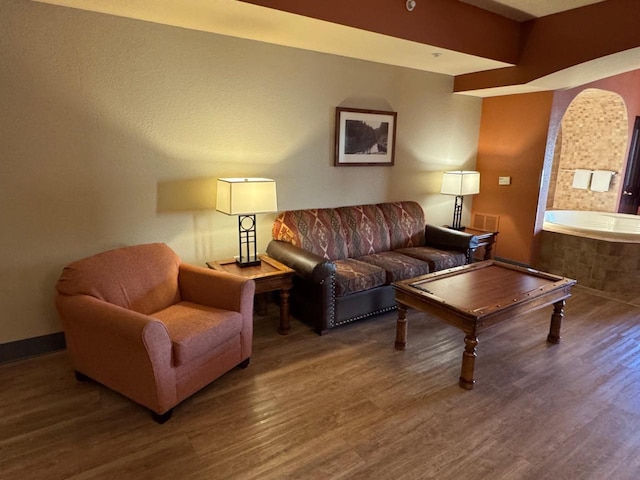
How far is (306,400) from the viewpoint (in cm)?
241

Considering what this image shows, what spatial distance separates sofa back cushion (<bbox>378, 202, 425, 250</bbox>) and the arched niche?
3.11 metres

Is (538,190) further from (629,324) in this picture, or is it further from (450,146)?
(629,324)

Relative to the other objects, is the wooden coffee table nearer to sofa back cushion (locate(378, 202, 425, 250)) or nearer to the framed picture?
sofa back cushion (locate(378, 202, 425, 250))

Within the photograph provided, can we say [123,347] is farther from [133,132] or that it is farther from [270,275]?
[133,132]

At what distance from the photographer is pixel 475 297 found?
2766 mm

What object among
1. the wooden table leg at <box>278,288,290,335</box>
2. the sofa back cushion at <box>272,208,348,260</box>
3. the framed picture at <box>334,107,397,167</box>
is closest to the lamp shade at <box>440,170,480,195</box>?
the framed picture at <box>334,107,397,167</box>

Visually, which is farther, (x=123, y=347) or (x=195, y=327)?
(x=195, y=327)

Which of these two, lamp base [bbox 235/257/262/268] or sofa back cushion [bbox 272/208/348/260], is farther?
sofa back cushion [bbox 272/208/348/260]

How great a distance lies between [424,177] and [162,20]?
3.22 metres

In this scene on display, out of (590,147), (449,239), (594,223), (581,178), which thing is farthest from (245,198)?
(590,147)

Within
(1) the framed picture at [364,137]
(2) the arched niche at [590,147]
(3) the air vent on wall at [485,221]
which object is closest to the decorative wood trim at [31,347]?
(1) the framed picture at [364,137]

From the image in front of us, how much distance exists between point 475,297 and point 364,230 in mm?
1511

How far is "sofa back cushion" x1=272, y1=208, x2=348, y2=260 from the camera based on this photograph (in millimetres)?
3602

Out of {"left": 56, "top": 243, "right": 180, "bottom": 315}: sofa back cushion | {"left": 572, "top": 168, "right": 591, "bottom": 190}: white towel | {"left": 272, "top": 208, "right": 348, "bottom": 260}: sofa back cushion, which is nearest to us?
{"left": 56, "top": 243, "right": 180, "bottom": 315}: sofa back cushion
